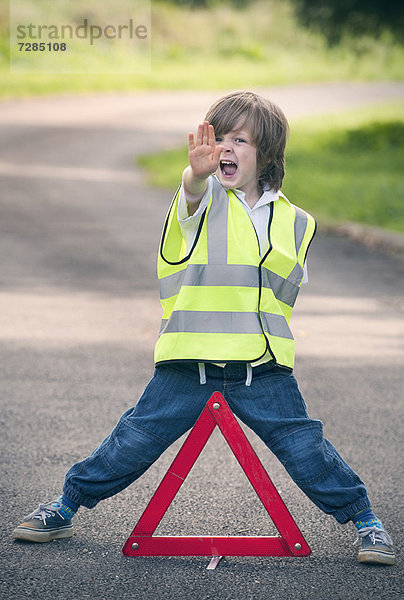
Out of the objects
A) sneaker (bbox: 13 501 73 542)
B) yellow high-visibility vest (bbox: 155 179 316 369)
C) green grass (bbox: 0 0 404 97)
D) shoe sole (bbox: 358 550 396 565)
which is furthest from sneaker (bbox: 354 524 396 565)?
green grass (bbox: 0 0 404 97)

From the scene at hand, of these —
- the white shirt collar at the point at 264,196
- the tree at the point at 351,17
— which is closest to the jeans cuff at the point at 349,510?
the white shirt collar at the point at 264,196

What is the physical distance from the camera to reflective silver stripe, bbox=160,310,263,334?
9.94 feet

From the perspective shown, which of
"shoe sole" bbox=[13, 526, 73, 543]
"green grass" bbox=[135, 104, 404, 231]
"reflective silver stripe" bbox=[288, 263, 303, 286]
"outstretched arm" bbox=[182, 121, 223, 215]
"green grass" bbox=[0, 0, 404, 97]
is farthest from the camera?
"green grass" bbox=[0, 0, 404, 97]

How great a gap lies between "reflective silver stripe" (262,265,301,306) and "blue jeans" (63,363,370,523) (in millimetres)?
243

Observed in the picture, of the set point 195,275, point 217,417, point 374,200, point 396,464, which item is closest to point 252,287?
point 195,275

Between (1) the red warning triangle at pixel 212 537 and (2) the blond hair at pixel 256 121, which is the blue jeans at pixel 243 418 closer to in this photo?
(1) the red warning triangle at pixel 212 537

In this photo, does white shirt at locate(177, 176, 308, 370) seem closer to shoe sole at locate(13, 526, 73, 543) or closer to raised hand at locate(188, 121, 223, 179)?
raised hand at locate(188, 121, 223, 179)

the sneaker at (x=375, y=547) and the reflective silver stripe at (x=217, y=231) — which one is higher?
the reflective silver stripe at (x=217, y=231)

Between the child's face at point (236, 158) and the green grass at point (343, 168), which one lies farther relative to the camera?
the green grass at point (343, 168)

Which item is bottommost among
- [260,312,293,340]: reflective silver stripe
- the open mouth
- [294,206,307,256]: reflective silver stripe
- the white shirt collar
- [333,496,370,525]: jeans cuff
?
[333,496,370,525]: jeans cuff

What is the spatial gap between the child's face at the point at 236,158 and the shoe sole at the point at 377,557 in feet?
4.42

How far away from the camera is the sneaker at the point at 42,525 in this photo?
325 centimetres

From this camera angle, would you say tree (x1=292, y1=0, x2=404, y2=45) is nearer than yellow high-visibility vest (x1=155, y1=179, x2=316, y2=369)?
No

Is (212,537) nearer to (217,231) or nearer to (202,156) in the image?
(217,231)
